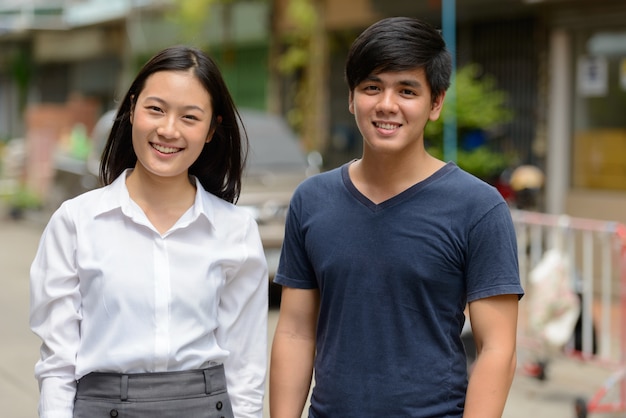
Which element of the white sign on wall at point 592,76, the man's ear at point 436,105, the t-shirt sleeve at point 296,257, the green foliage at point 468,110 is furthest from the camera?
the white sign on wall at point 592,76

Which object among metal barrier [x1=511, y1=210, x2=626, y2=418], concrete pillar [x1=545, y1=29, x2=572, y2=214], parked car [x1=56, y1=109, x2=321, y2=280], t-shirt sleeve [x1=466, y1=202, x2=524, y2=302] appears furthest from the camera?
concrete pillar [x1=545, y1=29, x2=572, y2=214]

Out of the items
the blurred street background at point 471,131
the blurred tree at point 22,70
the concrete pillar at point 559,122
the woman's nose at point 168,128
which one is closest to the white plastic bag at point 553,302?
the blurred street background at point 471,131

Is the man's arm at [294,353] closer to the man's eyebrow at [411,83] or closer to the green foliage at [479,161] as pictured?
the man's eyebrow at [411,83]

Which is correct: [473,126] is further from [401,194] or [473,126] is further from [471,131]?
[401,194]

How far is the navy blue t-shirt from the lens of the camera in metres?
2.59

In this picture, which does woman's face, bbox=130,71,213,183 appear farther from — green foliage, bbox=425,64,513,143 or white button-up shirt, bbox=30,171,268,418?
green foliage, bbox=425,64,513,143

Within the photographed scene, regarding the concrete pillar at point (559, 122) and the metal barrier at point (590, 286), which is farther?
the concrete pillar at point (559, 122)

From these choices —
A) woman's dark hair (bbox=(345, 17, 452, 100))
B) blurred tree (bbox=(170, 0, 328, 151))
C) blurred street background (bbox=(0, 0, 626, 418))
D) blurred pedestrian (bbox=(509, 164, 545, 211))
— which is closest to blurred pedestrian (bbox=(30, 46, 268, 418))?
woman's dark hair (bbox=(345, 17, 452, 100))

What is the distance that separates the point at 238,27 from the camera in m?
19.7

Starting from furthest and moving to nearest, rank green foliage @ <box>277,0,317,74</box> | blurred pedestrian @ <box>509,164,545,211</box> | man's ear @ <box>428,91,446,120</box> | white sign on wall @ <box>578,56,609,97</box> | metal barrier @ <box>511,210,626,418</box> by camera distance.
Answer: green foliage @ <box>277,0,317,74</box> → white sign on wall @ <box>578,56,609,97</box> → blurred pedestrian @ <box>509,164,545,211</box> → metal barrier @ <box>511,210,626,418</box> → man's ear @ <box>428,91,446,120</box>

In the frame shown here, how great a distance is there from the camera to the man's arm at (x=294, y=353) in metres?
2.82

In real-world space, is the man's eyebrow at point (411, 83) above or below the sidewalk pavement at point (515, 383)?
above

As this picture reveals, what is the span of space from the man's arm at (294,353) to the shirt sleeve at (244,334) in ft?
0.15

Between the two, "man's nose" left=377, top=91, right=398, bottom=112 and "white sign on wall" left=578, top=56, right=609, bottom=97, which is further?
"white sign on wall" left=578, top=56, right=609, bottom=97
